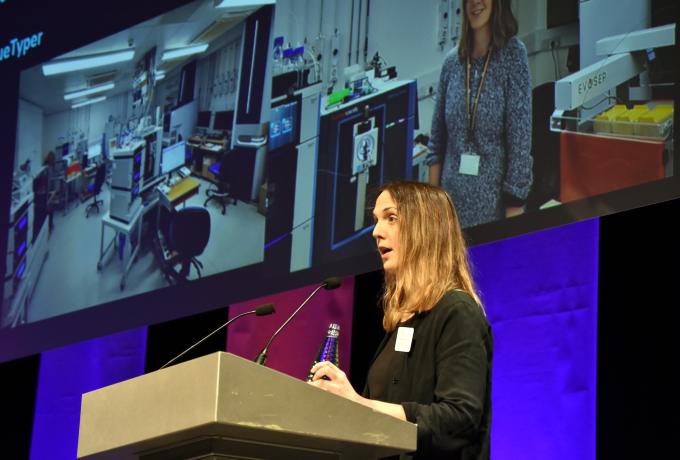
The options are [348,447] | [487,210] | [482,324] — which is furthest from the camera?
[487,210]

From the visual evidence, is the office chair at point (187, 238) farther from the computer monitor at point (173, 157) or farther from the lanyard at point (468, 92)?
the lanyard at point (468, 92)

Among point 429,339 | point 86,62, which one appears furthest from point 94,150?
point 429,339

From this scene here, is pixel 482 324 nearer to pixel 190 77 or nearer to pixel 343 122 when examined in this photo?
pixel 343 122

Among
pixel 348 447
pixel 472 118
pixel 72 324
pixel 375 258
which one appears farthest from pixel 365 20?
pixel 348 447

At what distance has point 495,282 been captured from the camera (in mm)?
3416

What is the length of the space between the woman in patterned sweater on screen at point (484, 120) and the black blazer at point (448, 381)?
4.08 feet

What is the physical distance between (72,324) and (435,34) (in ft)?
7.41

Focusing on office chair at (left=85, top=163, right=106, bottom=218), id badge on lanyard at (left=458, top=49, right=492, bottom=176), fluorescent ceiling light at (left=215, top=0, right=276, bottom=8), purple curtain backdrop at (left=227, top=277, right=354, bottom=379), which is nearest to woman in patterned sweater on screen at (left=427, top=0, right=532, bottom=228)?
id badge on lanyard at (left=458, top=49, right=492, bottom=176)

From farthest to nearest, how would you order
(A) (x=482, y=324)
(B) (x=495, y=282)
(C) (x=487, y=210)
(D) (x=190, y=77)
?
(D) (x=190, y=77) < (B) (x=495, y=282) < (C) (x=487, y=210) < (A) (x=482, y=324)

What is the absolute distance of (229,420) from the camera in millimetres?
1414

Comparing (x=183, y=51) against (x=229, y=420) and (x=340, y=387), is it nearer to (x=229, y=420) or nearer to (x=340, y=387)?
(x=340, y=387)

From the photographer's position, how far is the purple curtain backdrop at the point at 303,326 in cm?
381

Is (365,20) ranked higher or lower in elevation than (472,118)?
higher

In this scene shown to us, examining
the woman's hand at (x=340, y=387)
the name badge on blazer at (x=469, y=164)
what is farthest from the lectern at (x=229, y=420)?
the name badge on blazer at (x=469, y=164)
